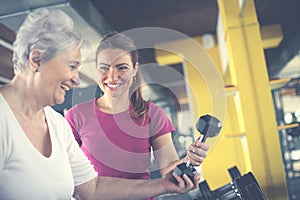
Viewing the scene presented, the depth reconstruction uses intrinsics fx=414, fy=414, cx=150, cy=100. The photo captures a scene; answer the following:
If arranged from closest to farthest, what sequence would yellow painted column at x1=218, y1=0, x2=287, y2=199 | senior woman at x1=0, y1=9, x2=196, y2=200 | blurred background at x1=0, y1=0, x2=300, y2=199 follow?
senior woman at x1=0, y1=9, x2=196, y2=200, blurred background at x1=0, y1=0, x2=300, y2=199, yellow painted column at x1=218, y1=0, x2=287, y2=199

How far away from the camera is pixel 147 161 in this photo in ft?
3.25

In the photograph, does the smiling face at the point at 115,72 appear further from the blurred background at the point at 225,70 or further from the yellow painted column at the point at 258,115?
the yellow painted column at the point at 258,115

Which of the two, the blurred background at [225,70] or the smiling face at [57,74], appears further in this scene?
the blurred background at [225,70]

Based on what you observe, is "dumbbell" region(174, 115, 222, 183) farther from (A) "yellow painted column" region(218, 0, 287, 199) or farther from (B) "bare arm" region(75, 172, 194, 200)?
(A) "yellow painted column" region(218, 0, 287, 199)

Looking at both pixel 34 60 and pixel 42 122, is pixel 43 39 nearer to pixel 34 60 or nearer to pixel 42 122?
pixel 34 60

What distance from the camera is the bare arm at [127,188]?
34.0 inches

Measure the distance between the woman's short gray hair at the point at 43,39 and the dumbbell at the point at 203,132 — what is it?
30cm

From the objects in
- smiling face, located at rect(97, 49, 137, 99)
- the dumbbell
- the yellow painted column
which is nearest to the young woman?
smiling face, located at rect(97, 49, 137, 99)

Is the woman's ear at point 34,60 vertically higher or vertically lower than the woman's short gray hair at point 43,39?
lower

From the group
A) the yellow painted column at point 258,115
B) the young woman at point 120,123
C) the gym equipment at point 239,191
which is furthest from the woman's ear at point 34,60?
the yellow painted column at point 258,115

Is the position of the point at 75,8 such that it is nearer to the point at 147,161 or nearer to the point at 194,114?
the point at 194,114

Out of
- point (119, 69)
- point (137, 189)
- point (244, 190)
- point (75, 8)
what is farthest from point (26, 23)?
point (75, 8)

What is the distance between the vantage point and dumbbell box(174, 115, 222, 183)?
0.84m

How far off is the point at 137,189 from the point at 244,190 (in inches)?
11.8
